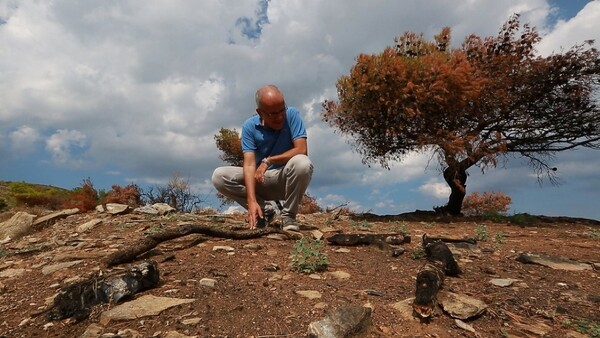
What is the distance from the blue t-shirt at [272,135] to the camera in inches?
194

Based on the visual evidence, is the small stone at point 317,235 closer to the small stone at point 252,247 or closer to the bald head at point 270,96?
the small stone at point 252,247

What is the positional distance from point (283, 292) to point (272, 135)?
2.48 metres

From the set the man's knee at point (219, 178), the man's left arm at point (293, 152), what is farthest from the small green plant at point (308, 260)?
the man's knee at point (219, 178)

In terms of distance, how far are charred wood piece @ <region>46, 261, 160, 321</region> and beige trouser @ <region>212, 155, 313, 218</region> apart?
2.27 metres

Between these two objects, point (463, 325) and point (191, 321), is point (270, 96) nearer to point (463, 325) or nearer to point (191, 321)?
point (191, 321)

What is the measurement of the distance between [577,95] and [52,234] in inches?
482

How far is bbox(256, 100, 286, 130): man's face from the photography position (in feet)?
14.4

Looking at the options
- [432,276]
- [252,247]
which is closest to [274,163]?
[252,247]

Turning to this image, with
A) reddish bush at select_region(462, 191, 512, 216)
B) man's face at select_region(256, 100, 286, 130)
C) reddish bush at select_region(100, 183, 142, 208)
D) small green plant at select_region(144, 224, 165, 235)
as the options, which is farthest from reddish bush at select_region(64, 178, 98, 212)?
reddish bush at select_region(462, 191, 512, 216)

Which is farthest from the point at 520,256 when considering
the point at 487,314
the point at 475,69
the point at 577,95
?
the point at 577,95

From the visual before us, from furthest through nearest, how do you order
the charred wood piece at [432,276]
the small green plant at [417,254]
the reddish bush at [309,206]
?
the reddish bush at [309,206] → the small green plant at [417,254] → the charred wood piece at [432,276]

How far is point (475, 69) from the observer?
1090 cm

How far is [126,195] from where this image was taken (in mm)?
11961

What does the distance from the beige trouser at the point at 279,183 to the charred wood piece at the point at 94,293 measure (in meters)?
2.27
